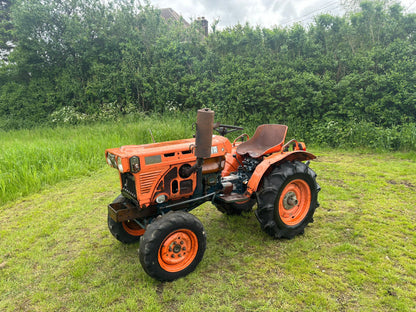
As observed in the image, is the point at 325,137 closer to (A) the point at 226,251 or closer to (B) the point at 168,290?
(A) the point at 226,251

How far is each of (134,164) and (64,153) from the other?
183 inches

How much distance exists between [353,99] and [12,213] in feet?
25.8

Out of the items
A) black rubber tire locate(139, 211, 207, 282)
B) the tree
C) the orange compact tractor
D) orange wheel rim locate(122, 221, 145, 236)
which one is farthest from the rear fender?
the tree

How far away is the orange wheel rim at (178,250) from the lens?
8.14ft

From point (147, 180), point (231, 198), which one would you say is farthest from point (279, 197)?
point (147, 180)

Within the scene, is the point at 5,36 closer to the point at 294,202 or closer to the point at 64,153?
the point at 64,153

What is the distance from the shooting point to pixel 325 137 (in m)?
7.60

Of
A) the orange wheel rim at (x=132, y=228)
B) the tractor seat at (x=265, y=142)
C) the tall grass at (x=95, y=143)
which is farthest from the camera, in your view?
the tall grass at (x=95, y=143)

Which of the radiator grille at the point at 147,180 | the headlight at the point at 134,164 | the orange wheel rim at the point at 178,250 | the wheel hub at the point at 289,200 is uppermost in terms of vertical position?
the headlight at the point at 134,164

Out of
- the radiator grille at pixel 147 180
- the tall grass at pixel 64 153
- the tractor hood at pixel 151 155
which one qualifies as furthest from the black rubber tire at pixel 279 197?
the tall grass at pixel 64 153

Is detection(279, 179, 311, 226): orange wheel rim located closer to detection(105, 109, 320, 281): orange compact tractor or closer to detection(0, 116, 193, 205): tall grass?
detection(105, 109, 320, 281): orange compact tractor

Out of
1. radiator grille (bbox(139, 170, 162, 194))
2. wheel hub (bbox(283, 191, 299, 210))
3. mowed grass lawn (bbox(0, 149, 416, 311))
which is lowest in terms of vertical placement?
mowed grass lawn (bbox(0, 149, 416, 311))

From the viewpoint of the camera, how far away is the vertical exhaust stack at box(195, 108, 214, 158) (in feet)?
7.50

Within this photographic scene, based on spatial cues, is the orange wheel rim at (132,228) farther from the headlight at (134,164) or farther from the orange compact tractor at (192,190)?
the headlight at (134,164)
